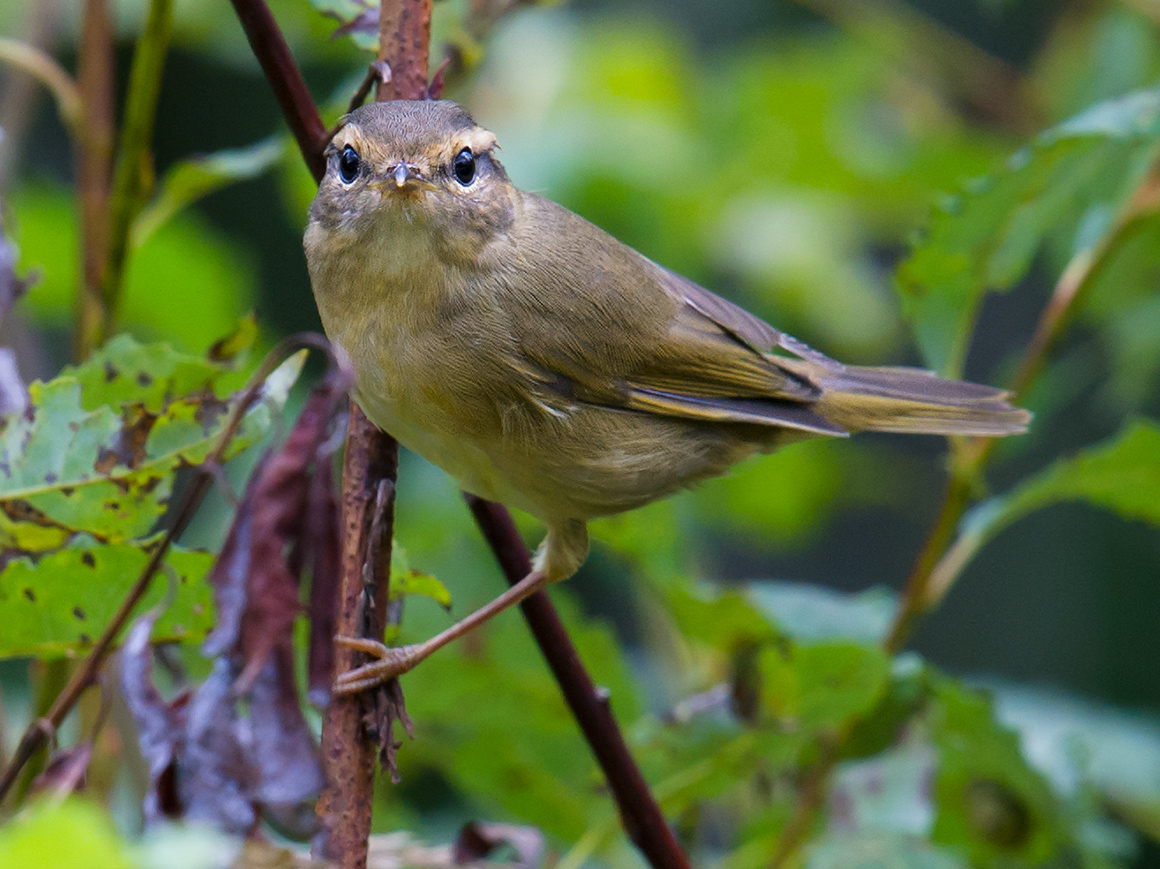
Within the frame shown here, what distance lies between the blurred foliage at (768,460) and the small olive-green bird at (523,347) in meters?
0.14

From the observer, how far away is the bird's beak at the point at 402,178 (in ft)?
6.41

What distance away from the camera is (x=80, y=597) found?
1532 millimetres

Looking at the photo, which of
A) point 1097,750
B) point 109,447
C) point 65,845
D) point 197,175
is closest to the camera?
point 65,845

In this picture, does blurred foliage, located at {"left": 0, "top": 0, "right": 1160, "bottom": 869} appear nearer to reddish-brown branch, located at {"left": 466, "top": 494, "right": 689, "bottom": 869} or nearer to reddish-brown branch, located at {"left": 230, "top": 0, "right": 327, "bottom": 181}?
reddish-brown branch, located at {"left": 466, "top": 494, "right": 689, "bottom": 869}

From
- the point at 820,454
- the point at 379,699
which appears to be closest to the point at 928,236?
the point at 379,699

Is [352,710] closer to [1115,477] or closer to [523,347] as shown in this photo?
[523,347]

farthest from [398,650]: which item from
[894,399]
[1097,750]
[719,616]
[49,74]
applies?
[1097,750]

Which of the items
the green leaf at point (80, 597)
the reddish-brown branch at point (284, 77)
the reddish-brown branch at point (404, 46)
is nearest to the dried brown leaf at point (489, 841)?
the green leaf at point (80, 597)

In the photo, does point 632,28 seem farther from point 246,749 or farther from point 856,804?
point 246,749

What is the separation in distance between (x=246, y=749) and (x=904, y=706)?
1.44 m

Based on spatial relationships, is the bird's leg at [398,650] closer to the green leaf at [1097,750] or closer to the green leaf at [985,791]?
the green leaf at [985,791]

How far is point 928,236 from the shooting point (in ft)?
7.03

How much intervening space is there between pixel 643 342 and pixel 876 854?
1020 mm

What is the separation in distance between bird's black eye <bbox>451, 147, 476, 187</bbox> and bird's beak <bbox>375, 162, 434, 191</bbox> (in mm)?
100
